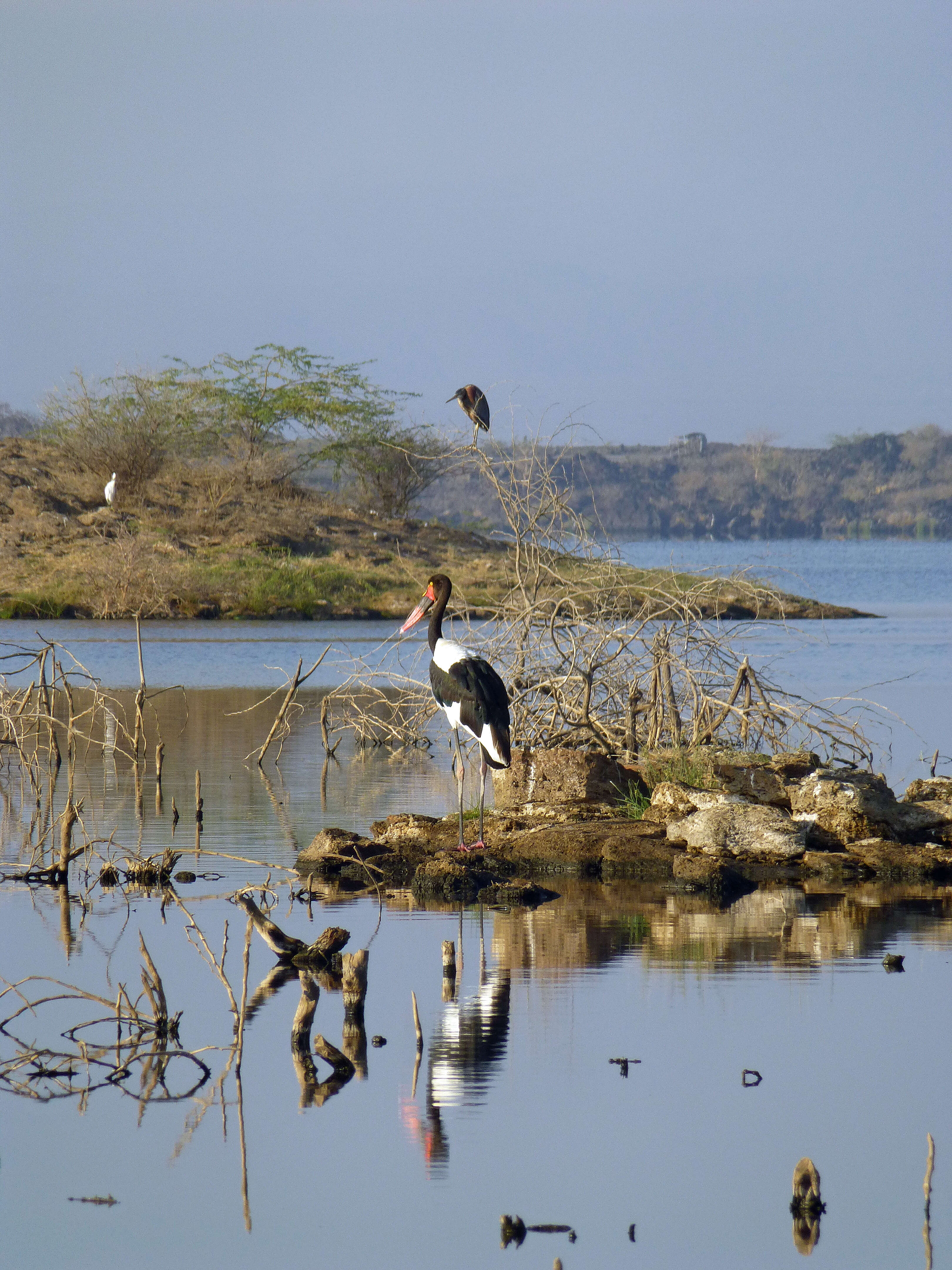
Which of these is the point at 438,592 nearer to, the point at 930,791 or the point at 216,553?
the point at 930,791

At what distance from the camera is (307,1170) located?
16.3ft

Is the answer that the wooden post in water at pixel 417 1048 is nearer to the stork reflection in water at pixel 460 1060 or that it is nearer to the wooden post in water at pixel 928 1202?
the stork reflection in water at pixel 460 1060

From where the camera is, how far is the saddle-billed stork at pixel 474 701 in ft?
33.5

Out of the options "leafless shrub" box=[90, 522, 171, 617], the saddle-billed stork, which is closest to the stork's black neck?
the saddle-billed stork

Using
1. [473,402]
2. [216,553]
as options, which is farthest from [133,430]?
[473,402]

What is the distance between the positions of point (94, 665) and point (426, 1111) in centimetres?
2106

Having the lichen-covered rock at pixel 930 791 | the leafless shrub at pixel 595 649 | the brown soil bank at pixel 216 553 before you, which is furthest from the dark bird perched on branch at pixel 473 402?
the brown soil bank at pixel 216 553

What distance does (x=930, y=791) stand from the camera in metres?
11.2

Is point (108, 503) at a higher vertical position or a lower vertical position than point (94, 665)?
higher

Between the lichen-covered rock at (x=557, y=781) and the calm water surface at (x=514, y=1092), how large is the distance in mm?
1323

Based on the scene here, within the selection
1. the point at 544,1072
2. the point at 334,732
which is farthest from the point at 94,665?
the point at 544,1072

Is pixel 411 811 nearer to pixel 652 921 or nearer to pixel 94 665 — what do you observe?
pixel 652 921

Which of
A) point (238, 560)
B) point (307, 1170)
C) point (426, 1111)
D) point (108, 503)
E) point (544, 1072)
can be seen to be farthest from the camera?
point (108, 503)

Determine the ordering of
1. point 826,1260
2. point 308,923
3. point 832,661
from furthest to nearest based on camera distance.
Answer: point 832,661 < point 308,923 < point 826,1260
